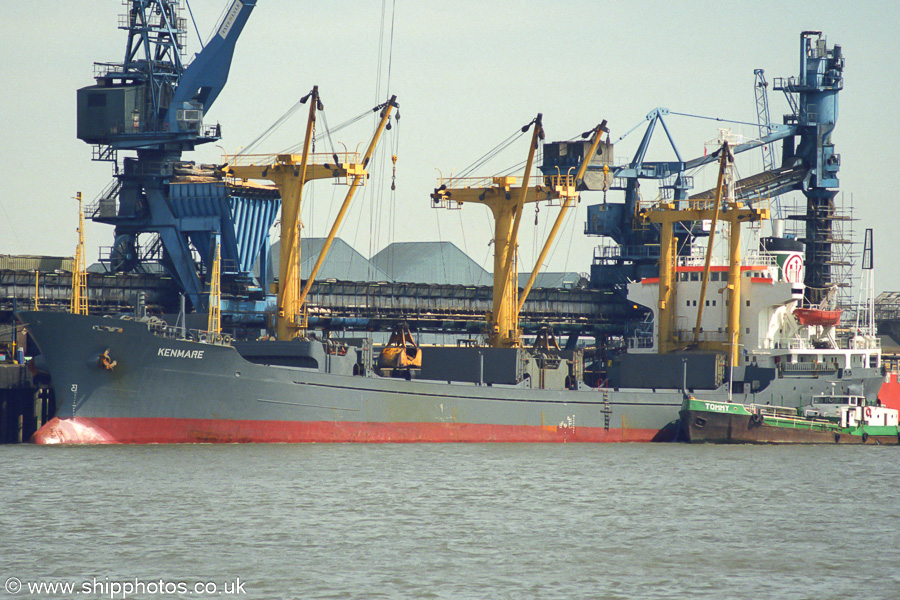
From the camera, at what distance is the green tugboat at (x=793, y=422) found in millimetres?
48750

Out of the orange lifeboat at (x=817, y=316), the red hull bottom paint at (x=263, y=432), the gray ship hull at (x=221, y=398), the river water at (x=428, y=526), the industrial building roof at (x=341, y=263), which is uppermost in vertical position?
the industrial building roof at (x=341, y=263)

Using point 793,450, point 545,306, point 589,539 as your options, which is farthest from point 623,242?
A: point 589,539

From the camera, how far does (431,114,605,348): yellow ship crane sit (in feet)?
172

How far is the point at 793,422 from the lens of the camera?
165ft

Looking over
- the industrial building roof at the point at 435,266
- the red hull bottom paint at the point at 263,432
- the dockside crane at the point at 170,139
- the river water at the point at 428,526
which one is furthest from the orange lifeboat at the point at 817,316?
the industrial building roof at the point at 435,266

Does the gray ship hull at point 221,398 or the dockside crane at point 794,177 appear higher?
the dockside crane at point 794,177

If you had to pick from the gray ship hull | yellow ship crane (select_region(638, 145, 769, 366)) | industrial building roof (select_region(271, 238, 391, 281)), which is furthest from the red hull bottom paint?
industrial building roof (select_region(271, 238, 391, 281))

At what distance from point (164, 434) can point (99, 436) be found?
2.09 metres

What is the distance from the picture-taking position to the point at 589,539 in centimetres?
2678

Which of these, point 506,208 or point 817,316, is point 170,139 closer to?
point 506,208

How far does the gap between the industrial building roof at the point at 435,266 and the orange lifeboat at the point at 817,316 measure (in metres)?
37.1

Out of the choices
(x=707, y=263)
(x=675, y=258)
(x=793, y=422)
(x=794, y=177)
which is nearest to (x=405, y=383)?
(x=707, y=263)

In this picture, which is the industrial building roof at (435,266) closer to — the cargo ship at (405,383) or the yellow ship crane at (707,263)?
the cargo ship at (405,383)

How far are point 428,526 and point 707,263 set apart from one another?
29.5 metres
